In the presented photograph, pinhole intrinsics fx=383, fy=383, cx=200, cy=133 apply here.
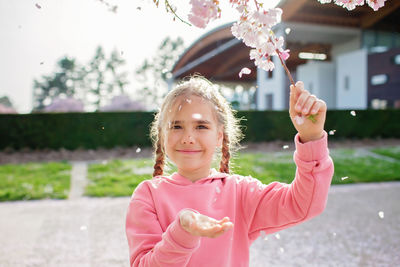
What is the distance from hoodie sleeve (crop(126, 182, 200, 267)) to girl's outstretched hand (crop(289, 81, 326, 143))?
1.54 feet

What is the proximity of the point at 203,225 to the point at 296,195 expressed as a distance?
51 centimetres

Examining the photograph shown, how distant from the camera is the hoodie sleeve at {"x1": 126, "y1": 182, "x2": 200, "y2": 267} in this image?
3.27 ft

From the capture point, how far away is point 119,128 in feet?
32.8

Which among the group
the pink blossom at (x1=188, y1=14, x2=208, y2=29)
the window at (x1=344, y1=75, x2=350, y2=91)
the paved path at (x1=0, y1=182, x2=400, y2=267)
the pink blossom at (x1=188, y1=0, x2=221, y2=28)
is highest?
the window at (x1=344, y1=75, x2=350, y2=91)

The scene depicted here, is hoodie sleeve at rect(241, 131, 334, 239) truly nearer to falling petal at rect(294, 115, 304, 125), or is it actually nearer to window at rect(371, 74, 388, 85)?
falling petal at rect(294, 115, 304, 125)

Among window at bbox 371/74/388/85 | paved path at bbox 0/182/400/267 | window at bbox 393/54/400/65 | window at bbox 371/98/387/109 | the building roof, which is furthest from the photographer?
window at bbox 371/98/387/109

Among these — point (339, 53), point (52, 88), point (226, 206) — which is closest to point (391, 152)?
point (226, 206)

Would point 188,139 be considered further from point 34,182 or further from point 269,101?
Result: point 269,101

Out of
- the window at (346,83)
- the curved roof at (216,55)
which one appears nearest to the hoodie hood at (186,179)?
the curved roof at (216,55)

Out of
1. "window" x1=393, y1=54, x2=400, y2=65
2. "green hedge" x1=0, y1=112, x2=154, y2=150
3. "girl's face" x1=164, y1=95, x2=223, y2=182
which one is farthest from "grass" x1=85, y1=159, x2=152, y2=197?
"window" x1=393, y1=54, x2=400, y2=65

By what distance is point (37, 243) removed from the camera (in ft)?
11.1

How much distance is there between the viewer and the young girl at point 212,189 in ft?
3.90

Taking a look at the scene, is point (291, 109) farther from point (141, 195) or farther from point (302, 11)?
point (302, 11)

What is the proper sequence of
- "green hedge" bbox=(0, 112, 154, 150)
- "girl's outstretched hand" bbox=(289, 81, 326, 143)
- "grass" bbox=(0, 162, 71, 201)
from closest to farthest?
"girl's outstretched hand" bbox=(289, 81, 326, 143), "grass" bbox=(0, 162, 71, 201), "green hedge" bbox=(0, 112, 154, 150)
